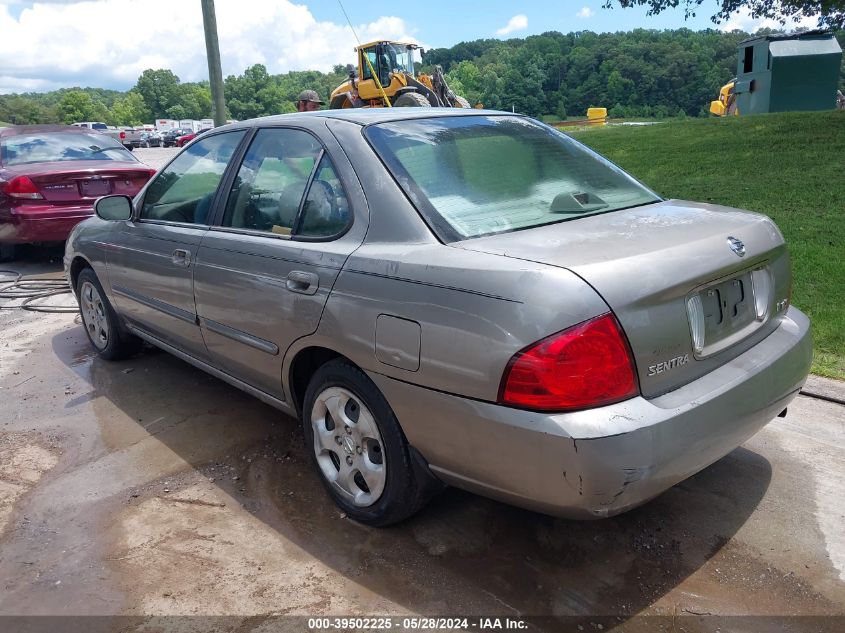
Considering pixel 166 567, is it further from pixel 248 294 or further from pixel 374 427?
pixel 248 294

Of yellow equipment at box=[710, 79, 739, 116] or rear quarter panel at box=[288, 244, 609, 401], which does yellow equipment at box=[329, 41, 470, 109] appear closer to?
yellow equipment at box=[710, 79, 739, 116]

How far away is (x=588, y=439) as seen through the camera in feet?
6.64

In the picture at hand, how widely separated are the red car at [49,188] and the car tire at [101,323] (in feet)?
9.54

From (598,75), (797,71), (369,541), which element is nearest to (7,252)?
(369,541)

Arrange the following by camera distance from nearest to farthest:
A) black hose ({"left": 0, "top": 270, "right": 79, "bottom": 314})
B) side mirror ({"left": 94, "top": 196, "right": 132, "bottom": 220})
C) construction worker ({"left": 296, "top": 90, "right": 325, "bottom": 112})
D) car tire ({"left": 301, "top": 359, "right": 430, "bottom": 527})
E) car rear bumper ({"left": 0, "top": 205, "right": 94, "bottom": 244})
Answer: car tire ({"left": 301, "top": 359, "right": 430, "bottom": 527}) → side mirror ({"left": 94, "top": 196, "right": 132, "bottom": 220}) → black hose ({"left": 0, "top": 270, "right": 79, "bottom": 314}) → car rear bumper ({"left": 0, "top": 205, "right": 94, "bottom": 244}) → construction worker ({"left": 296, "top": 90, "right": 325, "bottom": 112})

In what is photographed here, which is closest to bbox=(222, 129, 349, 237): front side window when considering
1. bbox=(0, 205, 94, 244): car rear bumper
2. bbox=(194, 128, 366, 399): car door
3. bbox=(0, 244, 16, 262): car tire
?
bbox=(194, 128, 366, 399): car door

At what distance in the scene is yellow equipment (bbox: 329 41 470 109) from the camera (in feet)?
65.7

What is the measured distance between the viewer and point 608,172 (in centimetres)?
330

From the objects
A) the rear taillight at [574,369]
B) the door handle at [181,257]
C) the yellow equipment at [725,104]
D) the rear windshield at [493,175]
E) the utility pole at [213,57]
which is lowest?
the yellow equipment at [725,104]

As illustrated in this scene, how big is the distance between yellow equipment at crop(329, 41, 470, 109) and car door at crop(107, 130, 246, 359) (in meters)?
16.4

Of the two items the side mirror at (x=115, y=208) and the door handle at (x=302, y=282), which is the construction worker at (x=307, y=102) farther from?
the door handle at (x=302, y=282)

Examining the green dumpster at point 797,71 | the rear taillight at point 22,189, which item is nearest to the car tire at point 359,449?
the rear taillight at point 22,189

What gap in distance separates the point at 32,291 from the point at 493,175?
6093mm

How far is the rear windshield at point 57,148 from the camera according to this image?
829 centimetres
